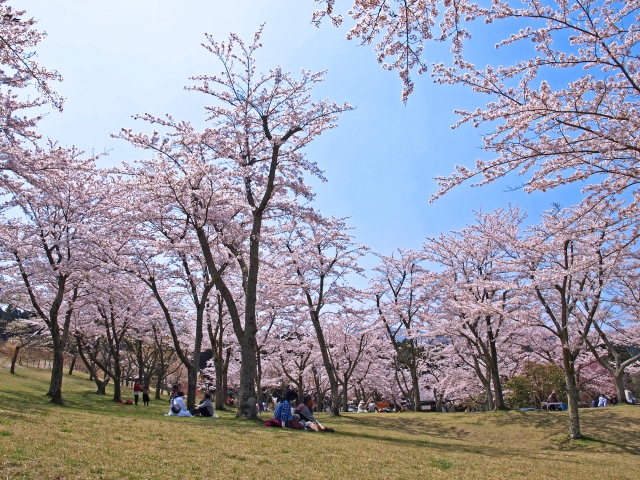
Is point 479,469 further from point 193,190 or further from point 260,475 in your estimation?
point 193,190

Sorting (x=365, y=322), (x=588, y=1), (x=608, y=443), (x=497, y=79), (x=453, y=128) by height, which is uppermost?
(x=588, y=1)

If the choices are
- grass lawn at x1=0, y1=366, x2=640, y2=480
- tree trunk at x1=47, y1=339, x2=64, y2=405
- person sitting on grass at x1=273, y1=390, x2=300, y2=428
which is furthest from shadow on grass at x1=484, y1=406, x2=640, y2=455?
tree trunk at x1=47, y1=339, x2=64, y2=405

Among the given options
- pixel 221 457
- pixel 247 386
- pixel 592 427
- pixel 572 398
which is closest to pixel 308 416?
pixel 247 386

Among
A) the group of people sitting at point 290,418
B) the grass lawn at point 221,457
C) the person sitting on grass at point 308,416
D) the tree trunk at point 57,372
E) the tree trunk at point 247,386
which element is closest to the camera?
the grass lawn at point 221,457

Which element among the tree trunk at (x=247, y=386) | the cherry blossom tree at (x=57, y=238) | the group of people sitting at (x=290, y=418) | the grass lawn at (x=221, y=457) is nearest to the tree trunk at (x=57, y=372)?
the cherry blossom tree at (x=57, y=238)

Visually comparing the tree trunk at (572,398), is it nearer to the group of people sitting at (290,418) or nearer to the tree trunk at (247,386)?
the group of people sitting at (290,418)

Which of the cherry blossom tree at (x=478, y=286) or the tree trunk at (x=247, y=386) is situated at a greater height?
the cherry blossom tree at (x=478, y=286)

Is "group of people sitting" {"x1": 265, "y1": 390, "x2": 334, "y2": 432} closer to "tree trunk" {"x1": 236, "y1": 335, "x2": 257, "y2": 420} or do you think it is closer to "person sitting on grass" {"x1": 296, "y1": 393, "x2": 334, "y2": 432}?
"person sitting on grass" {"x1": 296, "y1": 393, "x2": 334, "y2": 432}

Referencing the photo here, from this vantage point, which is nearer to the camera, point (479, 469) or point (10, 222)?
point (479, 469)

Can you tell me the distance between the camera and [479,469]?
705cm

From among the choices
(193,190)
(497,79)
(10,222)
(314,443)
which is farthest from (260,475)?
(10,222)

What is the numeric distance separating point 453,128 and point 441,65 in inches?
46.8

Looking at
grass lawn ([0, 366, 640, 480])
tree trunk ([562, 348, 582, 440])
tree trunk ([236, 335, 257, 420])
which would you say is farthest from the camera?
tree trunk ([562, 348, 582, 440])

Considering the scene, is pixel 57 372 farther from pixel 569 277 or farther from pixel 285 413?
pixel 569 277
